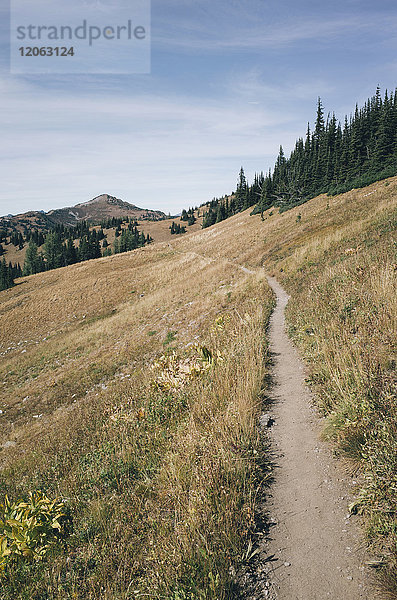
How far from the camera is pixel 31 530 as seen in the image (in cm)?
389

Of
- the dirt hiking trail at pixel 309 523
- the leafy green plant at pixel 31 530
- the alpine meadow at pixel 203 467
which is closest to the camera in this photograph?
the dirt hiking trail at pixel 309 523

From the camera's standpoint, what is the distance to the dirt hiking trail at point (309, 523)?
106 inches

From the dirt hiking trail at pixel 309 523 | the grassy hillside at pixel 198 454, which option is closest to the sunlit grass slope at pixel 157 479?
the grassy hillside at pixel 198 454

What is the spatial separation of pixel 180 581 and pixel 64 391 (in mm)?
16543

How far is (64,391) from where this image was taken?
56.6ft

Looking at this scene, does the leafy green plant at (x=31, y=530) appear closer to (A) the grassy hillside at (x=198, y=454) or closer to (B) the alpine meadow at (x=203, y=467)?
A: (B) the alpine meadow at (x=203, y=467)

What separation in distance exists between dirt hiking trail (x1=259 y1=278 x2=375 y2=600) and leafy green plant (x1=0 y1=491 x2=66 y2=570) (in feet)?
9.31

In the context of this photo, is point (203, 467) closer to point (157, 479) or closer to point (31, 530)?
point (157, 479)

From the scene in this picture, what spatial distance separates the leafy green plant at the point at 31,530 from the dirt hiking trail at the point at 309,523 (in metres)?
2.84

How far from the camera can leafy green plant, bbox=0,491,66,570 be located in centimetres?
362

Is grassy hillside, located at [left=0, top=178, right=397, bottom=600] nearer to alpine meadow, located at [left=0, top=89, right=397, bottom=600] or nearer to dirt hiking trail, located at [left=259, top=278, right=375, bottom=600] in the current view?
alpine meadow, located at [left=0, top=89, right=397, bottom=600]

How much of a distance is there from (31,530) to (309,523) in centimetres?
352

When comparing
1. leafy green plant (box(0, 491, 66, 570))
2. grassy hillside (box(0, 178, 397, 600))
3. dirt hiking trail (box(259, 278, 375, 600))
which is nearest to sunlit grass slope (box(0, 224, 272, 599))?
grassy hillside (box(0, 178, 397, 600))

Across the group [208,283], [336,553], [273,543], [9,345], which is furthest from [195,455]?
[9,345]
